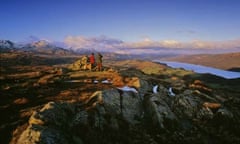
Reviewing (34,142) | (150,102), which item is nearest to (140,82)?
(150,102)

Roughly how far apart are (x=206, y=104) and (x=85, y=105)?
19482 mm

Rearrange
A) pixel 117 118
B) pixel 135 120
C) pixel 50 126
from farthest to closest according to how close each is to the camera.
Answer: pixel 135 120, pixel 117 118, pixel 50 126

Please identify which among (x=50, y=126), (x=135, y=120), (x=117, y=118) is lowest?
(x=135, y=120)

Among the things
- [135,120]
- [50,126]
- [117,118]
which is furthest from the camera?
[135,120]

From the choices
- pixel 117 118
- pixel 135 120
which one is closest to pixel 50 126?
pixel 117 118

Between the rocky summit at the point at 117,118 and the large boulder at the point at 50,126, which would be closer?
the large boulder at the point at 50,126

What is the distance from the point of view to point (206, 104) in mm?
34625

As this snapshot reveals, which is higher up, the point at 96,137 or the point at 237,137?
the point at 96,137

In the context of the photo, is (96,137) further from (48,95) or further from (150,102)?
(48,95)

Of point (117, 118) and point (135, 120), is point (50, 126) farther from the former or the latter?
point (135, 120)

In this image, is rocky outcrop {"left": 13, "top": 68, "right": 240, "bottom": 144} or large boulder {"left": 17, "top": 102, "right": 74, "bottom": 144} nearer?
large boulder {"left": 17, "top": 102, "right": 74, "bottom": 144}

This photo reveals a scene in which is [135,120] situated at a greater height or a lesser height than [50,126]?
lesser

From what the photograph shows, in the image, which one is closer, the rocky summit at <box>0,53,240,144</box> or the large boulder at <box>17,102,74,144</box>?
the large boulder at <box>17,102,74,144</box>

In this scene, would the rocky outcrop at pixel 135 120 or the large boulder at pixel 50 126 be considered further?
the rocky outcrop at pixel 135 120
